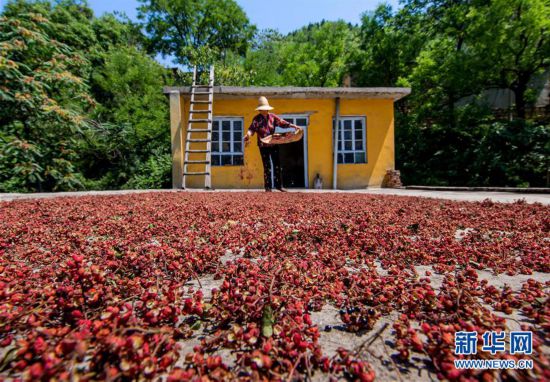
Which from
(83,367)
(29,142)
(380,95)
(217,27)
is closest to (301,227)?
(83,367)

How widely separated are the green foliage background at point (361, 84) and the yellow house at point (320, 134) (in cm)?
260

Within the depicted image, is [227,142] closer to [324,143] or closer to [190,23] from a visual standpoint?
[324,143]

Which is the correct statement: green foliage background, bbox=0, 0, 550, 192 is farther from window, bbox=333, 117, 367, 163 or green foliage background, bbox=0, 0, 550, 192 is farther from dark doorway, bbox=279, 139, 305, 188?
dark doorway, bbox=279, 139, 305, 188

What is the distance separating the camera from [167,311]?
96 centimetres

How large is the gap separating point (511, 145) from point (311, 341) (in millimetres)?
13085

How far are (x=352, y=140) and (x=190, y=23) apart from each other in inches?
972

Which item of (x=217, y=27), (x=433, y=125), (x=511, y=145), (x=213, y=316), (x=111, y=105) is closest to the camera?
(x=213, y=316)

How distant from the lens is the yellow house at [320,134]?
9.26 meters

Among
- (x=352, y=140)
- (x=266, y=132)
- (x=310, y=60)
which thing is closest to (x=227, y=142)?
(x=266, y=132)

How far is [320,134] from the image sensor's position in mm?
Answer: 9672

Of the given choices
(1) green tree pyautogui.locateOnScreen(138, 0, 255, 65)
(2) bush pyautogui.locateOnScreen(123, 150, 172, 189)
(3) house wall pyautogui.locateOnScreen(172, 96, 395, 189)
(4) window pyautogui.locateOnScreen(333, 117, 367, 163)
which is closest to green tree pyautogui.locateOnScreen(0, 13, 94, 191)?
(2) bush pyautogui.locateOnScreen(123, 150, 172, 189)

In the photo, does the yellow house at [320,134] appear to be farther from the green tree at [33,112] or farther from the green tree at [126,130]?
the green tree at [33,112]

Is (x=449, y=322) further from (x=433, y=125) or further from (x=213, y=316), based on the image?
(x=433, y=125)

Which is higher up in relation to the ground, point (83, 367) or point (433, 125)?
point (433, 125)
